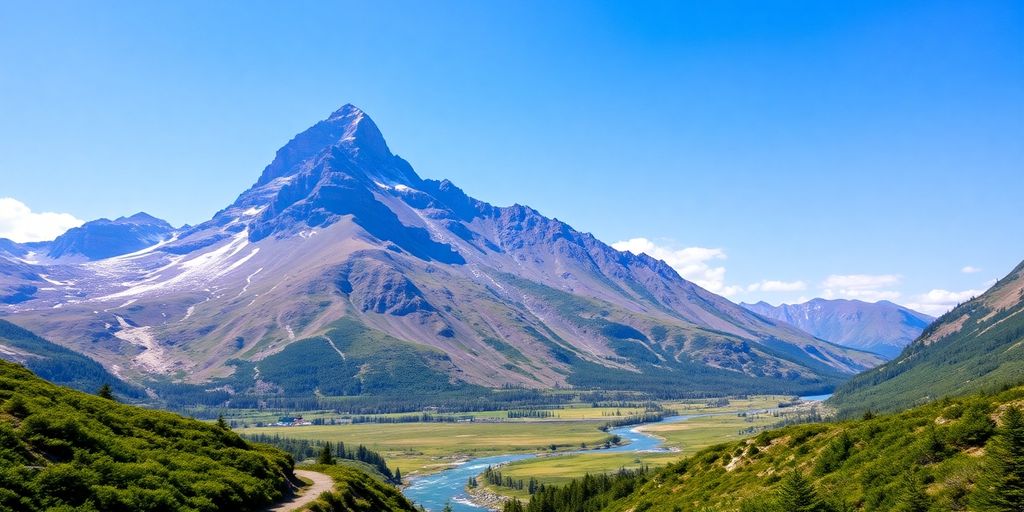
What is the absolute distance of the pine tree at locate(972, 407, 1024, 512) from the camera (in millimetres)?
26058

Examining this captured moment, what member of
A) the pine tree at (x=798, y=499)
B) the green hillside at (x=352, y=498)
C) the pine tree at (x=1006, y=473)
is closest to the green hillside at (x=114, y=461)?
the green hillside at (x=352, y=498)

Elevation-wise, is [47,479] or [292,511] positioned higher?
[47,479]

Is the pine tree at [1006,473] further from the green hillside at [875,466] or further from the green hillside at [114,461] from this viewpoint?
the green hillside at [114,461]

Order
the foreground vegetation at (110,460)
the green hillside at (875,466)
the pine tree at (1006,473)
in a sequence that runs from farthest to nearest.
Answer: the foreground vegetation at (110,460)
the green hillside at (875,466)
the pine tree at (1006,473)

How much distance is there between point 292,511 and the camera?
145 ft

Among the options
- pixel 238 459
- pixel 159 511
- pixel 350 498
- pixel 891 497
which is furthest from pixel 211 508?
pixel 891 497

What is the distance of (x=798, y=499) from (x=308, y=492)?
4023 centimetres

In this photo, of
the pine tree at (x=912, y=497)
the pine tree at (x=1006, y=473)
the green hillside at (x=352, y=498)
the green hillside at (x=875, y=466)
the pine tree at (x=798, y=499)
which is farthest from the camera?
the green hillside at (x=352, y=498)

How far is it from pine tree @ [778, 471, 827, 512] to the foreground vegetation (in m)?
33.0

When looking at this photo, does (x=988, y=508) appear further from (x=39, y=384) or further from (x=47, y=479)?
(x=39, y=384)

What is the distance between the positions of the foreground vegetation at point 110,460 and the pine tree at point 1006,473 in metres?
40.5

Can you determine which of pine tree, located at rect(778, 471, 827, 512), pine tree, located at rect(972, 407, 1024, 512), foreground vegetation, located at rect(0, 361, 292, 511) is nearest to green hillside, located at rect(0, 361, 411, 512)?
foreground vegetation, located at rect(0, 361, 292, 511)

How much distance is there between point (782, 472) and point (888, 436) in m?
10.0

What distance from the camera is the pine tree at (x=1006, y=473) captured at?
2606 centimetres
